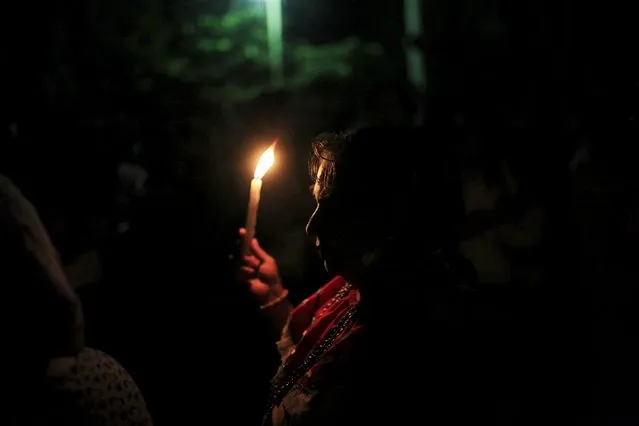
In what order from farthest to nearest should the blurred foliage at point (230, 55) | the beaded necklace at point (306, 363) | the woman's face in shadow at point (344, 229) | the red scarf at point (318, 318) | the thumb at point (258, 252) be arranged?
the thumb at point (258, 252) < the blurred foliage at point (230, 55) < the red scarf at point (318, 318) < the beaded necklace at point (306, 363) < the woman's face in shadow at point (344, 229)

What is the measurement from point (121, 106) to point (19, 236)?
126cm

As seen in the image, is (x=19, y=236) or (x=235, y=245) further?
(x=235, y=245)

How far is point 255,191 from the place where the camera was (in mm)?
2383

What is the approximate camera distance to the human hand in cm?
273

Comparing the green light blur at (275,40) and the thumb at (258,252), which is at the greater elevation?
the green light blur at (275,40)

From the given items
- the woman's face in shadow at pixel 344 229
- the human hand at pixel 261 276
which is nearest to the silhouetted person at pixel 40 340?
the woman's face in shadow at pixel 344 229

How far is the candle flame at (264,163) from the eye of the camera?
242 cm

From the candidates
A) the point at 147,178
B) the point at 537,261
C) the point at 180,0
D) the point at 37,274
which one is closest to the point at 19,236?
the point at 37,274

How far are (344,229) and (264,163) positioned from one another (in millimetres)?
543

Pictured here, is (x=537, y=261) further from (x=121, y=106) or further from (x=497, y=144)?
(x=121, y=106)

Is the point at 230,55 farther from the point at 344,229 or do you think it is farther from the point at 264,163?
the point at 344,229

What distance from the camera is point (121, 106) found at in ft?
7.83

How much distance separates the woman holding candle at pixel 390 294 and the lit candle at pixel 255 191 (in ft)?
0.90

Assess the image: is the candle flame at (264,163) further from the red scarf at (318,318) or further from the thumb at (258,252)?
the red scarf at (318,318)
